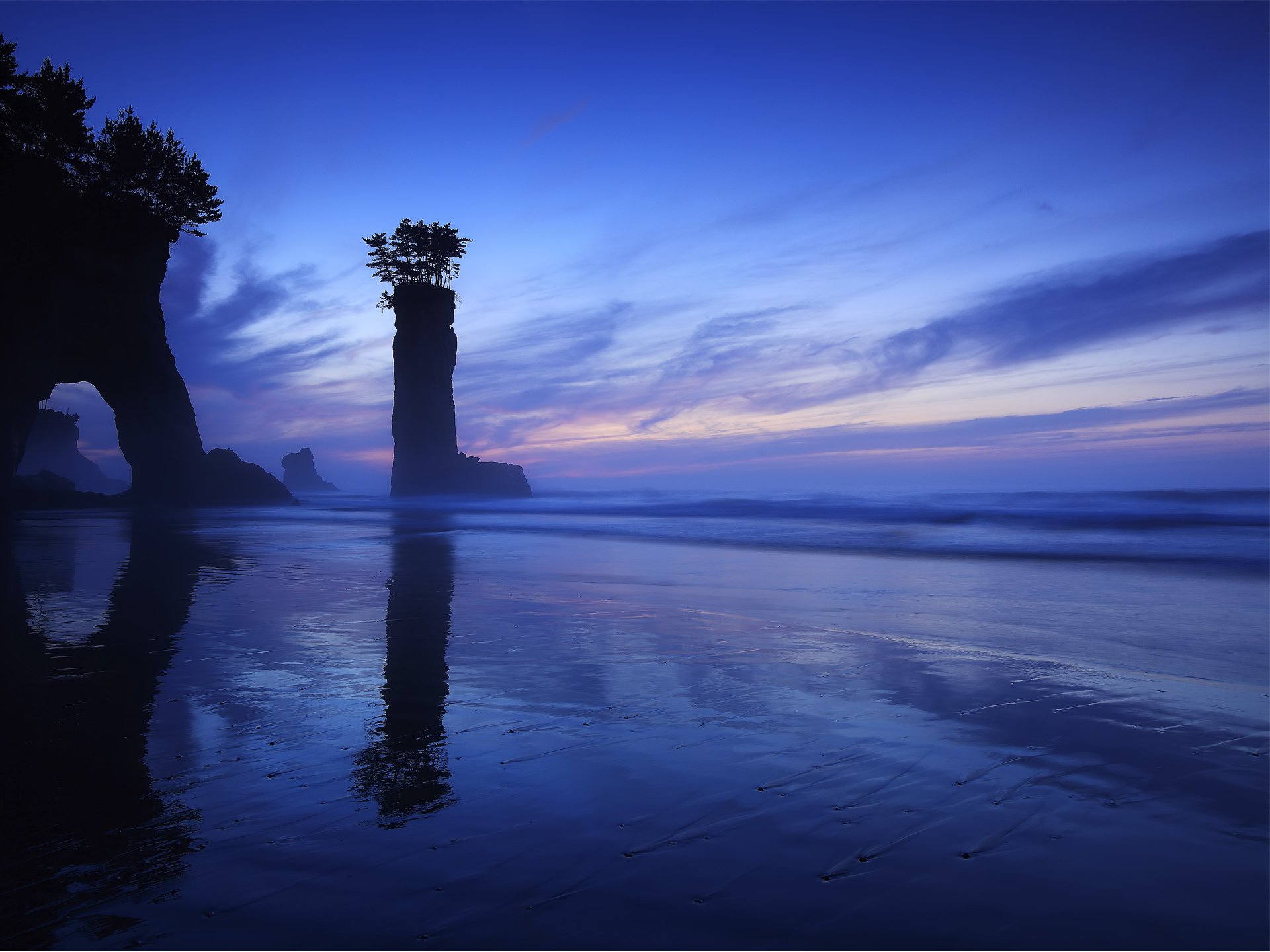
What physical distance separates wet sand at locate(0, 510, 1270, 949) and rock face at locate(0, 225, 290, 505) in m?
30.3

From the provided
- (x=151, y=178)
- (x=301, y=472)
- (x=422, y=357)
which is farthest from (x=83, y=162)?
(x=301, y=472)

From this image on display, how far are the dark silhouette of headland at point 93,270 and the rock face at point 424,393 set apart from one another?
26.3m

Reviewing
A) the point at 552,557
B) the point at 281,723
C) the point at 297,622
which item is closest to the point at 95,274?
the point at 552,557

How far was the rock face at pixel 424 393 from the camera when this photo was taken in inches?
2534

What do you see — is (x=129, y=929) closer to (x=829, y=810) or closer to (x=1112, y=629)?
(x=829, y=810)

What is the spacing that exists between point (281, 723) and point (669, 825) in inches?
101

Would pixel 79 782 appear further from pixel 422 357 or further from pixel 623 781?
pixel 422 357

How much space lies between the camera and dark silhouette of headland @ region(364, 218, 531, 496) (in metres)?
64.2

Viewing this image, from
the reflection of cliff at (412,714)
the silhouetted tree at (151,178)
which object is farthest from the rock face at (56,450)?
the reflection of cliff at (412,714)

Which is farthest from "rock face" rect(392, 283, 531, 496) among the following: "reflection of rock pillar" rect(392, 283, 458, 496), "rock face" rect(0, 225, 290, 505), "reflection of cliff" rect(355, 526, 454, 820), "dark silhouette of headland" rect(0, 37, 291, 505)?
"reflection of cliff" rect(355, 526, 454, 820)

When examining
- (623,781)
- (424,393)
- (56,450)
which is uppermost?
(424,393)

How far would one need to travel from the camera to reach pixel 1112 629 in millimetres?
7617

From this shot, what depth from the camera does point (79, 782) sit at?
3.17 meters

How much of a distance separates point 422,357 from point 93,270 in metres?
32.8
